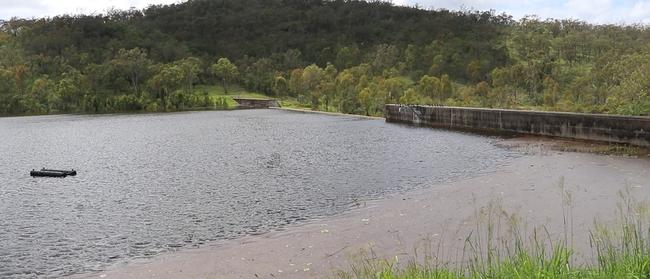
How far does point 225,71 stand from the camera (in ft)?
470

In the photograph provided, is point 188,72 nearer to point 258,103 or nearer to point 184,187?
point 258,103

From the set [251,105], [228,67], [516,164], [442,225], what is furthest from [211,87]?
[442,225]

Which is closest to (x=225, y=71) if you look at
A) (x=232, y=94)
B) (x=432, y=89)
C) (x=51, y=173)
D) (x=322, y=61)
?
(x=232, y=94)

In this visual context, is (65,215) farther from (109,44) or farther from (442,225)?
(109,44)

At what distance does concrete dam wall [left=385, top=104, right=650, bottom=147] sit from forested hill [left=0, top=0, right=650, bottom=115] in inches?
346

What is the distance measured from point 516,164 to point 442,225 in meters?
12.8

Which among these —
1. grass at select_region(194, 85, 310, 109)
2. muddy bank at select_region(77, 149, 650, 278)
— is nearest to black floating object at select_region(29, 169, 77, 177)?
muddy bank at select_region(77, 149, 650, 278)

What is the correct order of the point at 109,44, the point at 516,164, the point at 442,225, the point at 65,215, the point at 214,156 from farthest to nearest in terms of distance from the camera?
1. the point at 109,44
2. the point at 214,156
3. the point at 516,164
4. the point at 65,215
5. the point at 442,225

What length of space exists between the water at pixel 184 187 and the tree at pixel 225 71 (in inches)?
4043

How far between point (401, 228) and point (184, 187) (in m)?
11.2

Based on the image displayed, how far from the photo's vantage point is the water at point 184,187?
44.1 feet

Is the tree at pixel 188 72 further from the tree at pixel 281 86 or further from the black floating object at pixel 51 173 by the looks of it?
the black floating object at pixel 51 173

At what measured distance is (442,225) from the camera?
43.8 ft

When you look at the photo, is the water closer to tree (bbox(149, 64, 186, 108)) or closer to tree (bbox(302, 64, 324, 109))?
tree (bbox(302, 64, 324, 109))
